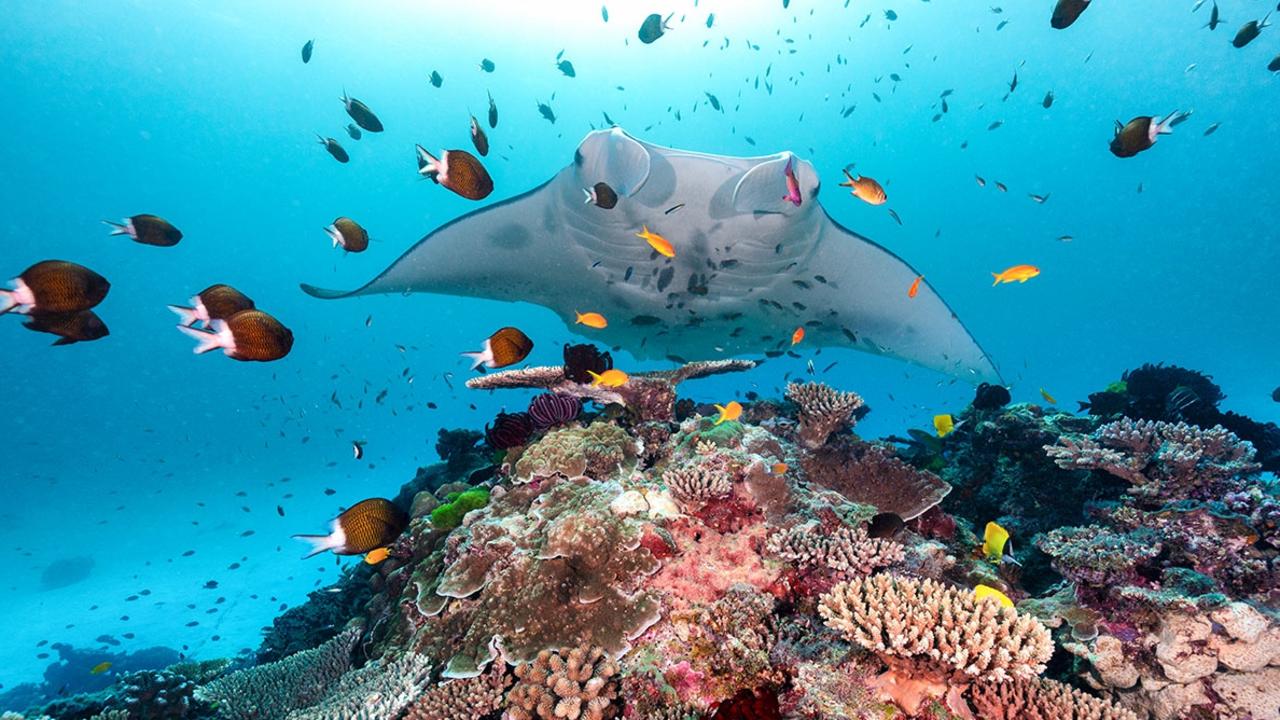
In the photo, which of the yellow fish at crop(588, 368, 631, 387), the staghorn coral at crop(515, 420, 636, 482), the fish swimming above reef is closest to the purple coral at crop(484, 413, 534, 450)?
the staghorn coral at crop(515, 420, 636, 482)

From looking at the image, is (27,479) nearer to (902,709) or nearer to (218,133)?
(218,133)

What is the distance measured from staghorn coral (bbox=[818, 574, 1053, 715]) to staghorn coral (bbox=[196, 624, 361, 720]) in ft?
13.0

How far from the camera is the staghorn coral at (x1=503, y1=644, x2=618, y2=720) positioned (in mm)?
2623

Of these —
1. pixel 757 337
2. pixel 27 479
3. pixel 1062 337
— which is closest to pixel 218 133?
pixel 27 479

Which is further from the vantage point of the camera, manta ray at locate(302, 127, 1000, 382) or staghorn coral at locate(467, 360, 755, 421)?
manta ray at locate(302, 127, 1000, 382)

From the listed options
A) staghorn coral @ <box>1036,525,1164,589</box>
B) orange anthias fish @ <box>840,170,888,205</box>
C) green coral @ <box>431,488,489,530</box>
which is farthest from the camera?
orange anthias fish @ <box>840,170,888,205</box>

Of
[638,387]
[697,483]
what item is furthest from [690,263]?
[697,483]

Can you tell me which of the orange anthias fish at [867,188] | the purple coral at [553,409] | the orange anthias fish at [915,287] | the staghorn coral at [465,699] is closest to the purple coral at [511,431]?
the purple coral at [553,409]

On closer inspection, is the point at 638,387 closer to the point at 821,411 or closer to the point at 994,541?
the point at 821,411

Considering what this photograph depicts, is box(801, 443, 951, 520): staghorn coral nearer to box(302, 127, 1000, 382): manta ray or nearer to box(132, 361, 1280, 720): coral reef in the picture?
box(132, 361, 1280, 720): coral reef

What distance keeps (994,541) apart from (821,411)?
1.60m

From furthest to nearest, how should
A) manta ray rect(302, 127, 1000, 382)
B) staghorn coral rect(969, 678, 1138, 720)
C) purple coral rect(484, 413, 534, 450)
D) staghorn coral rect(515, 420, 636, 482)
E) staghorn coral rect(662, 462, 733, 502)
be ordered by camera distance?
manta ray rect(302, 127, 1000, 382)
purple coral rect(484, 413, 534, 450)
staghorn coral rect(515, 420, 636, 482)
staghorn coral rect(662, 462, 733, 502)
staghorn coral rect(969, 678, 1138, 720)

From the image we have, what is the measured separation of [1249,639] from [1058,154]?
69.3 meters

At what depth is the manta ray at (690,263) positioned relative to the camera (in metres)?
5.70
